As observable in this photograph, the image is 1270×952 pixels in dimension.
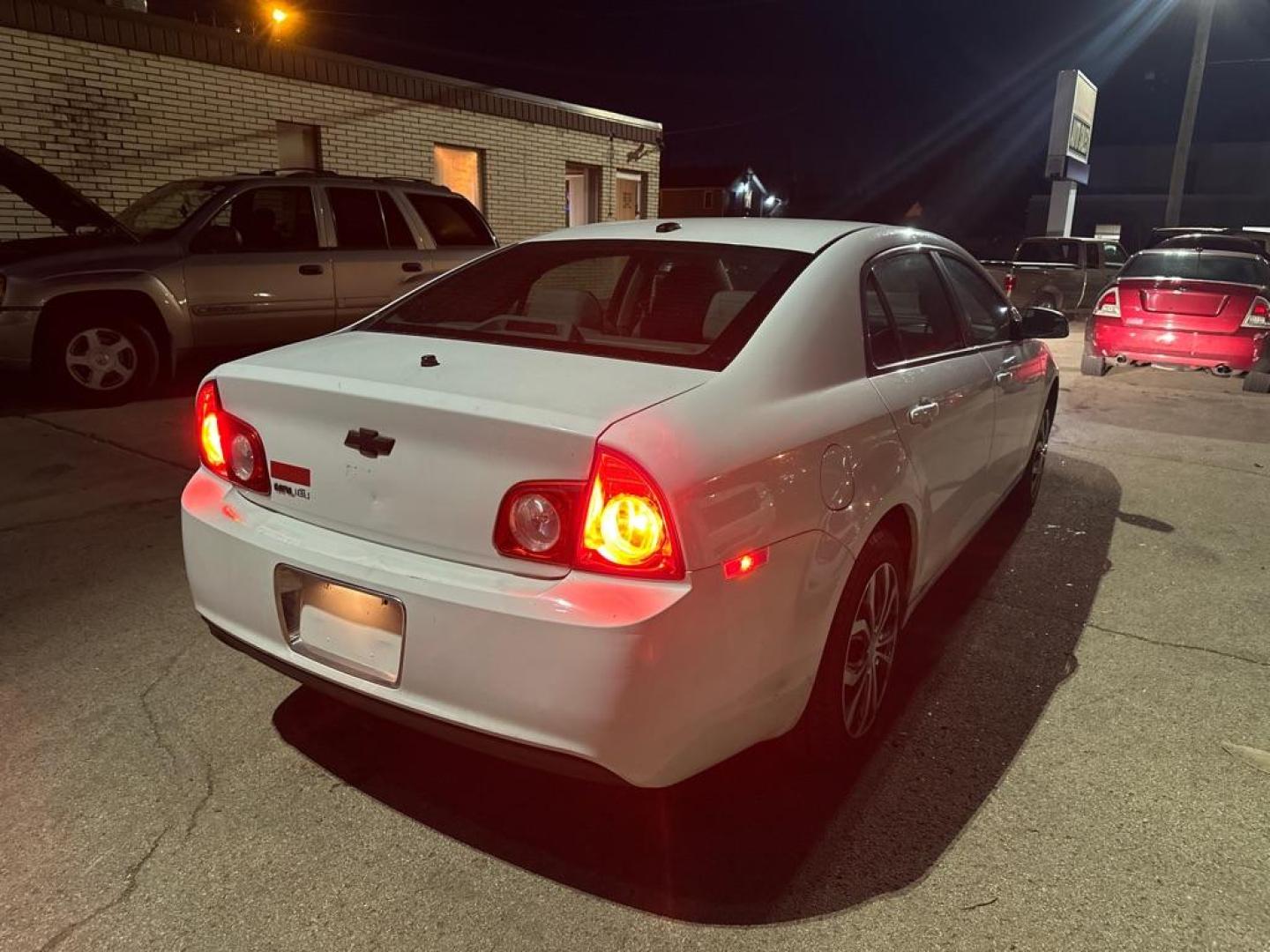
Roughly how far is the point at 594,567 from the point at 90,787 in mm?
1679

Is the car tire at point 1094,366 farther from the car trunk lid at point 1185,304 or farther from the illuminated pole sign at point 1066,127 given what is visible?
the illuminated pole sign at point 1066,127

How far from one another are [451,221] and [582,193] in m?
9.30

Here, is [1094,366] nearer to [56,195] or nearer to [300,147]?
[300,147]

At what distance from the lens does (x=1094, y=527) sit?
16.6 ft

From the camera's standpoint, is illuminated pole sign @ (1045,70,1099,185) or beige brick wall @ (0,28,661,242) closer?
beige brick wall @ (0,28,661,242)

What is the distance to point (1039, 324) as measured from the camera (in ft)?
14.1

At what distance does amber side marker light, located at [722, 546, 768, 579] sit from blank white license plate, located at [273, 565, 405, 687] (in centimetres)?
74

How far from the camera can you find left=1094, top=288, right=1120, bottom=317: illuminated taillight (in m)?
9.49

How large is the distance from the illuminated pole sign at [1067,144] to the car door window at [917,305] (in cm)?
2144

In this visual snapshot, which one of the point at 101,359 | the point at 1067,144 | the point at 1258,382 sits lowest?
the point at 1258,382

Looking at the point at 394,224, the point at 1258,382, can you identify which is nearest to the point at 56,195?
the point at 394,224

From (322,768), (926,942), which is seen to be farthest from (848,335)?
(322,768)

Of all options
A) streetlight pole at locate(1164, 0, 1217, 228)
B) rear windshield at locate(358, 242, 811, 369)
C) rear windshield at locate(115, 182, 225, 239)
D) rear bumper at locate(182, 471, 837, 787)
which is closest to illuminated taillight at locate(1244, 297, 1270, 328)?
rear windshield at locate(358, 242, 811, 369)

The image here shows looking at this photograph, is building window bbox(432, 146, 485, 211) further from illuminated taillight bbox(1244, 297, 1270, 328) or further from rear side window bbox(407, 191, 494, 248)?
illuminated taillight bbox(1244, 297, 1270, 328)
